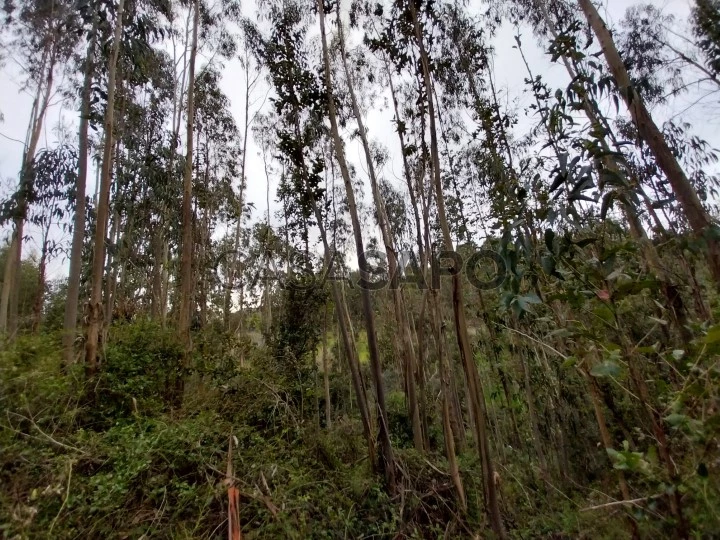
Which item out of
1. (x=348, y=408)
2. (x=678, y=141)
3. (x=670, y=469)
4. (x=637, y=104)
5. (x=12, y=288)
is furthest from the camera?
(x=348, y=408)

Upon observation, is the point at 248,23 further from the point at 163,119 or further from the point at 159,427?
the point at 159,427

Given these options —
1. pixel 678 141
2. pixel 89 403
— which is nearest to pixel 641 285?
pixel 89 403

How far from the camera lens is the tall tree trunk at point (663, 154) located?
186 centimetres

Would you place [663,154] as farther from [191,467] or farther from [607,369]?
[191,467]

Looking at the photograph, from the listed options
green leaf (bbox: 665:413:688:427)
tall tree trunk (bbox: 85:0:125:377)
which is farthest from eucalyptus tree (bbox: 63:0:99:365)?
green leaf (bbox: 665:413:688:427)

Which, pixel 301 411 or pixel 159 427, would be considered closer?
pixel 159 427

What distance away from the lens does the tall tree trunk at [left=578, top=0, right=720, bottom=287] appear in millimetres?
1862

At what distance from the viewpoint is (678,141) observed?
6.52 m

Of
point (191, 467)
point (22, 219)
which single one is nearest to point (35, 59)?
point (22, 219)

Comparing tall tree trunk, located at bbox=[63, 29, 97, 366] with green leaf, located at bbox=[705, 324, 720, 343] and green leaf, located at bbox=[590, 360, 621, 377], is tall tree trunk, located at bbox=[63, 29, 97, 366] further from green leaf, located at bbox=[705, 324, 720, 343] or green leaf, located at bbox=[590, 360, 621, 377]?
green leaf, located at bbox=[705, 324, 720, 343]

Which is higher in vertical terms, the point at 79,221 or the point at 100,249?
the point at 79,221

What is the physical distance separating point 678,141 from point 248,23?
25.8ft

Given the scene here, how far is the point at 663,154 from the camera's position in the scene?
2270 millimetres

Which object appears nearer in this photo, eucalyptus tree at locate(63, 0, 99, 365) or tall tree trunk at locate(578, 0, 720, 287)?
tall tree trunk at locate(578, 0, 720, 287)
